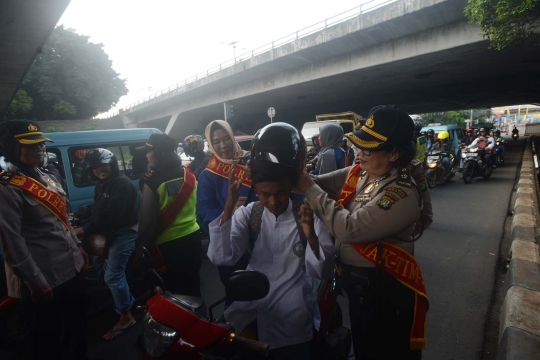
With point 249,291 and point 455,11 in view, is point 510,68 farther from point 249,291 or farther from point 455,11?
point 249,291

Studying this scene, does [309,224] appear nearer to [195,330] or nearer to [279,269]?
[279,269]

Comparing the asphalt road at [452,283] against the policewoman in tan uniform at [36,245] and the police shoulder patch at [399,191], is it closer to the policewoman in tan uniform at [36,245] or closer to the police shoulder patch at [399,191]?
the policewoman in tan uniform at [36,245]

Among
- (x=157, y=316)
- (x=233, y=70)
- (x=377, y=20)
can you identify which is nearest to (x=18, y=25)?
(x=157, y=316)

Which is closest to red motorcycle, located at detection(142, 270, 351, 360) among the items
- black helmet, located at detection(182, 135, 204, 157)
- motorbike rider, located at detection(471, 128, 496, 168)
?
black helmet, located at detection(182, 135, 204, 157)

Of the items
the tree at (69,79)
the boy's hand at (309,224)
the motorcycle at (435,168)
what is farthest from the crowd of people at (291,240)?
the tree at (69,79)

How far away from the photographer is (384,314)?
1614mm

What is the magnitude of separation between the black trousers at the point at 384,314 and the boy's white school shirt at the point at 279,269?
0.27m

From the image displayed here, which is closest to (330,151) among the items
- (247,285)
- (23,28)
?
(247,285)

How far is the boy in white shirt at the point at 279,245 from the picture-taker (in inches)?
54.9

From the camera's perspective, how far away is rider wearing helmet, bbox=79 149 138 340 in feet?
9.04

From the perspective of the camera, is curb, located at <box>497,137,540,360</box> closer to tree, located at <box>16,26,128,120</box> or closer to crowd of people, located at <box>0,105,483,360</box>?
A: crowd of people, located at <box>0,105,483,360</box>

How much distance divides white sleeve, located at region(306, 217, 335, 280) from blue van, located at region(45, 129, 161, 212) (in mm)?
3899

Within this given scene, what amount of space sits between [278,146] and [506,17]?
9233 millimetres

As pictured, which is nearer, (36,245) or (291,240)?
(291,240)
